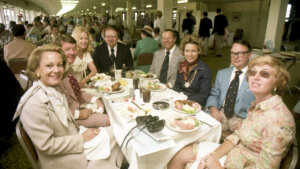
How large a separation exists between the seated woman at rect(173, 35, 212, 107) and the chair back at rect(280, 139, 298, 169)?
1087 millimetres

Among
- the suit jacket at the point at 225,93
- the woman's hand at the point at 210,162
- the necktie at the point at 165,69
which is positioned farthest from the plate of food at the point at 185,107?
the necktie at the point at 165,69

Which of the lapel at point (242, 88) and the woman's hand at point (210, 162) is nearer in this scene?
the woman's hand at point (210, 162)

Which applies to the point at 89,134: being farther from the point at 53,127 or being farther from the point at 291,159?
the point at 291,159

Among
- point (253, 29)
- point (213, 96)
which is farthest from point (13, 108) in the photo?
point (253, 29)

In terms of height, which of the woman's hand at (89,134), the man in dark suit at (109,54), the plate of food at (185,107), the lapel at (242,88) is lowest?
the woman's hand at (89,134)

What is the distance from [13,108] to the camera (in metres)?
2.33

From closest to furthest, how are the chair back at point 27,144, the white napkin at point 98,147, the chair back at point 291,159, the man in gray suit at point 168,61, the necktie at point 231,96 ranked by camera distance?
the chair back at point 291,159 → the chair back at point 27,144 → the white napkin at point 98,147 → the necktie at point 231,96 → the man in gray suit at point 168,61

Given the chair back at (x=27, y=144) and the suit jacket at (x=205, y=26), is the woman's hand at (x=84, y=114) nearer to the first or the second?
the chair back at (x=27, y=144)

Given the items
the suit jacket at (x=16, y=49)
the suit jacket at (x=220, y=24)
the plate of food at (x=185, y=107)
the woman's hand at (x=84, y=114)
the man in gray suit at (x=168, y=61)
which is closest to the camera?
the plate of food at (x=185, y=107)

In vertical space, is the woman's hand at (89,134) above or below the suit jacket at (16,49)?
below

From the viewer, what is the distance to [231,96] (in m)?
1.95

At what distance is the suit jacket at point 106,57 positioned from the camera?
131 inches

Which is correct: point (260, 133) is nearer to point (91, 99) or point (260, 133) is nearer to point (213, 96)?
point (213, 96)

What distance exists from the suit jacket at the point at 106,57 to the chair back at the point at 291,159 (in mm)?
2789
